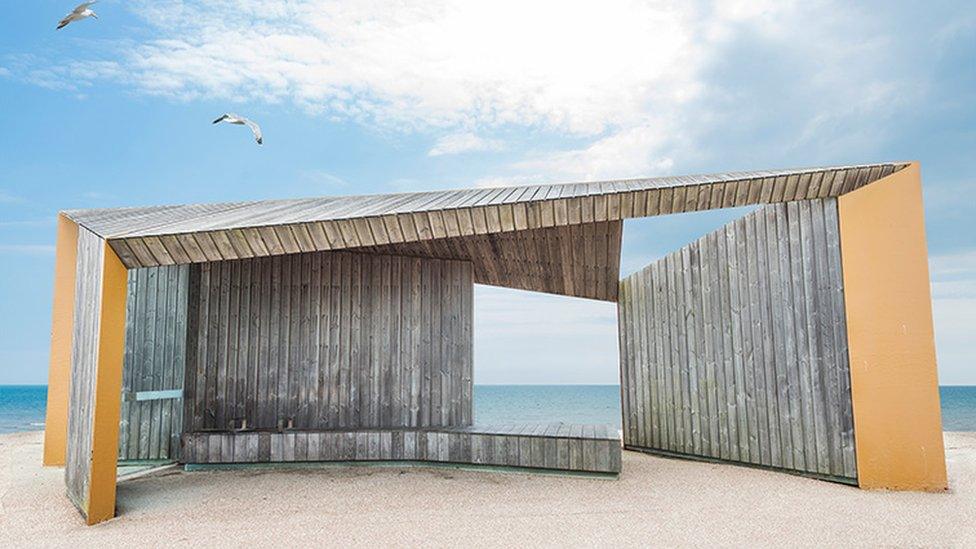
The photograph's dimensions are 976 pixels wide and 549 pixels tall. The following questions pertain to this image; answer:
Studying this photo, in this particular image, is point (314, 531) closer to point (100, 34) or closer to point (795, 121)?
point (795, 121)

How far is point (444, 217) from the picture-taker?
17.0 feet

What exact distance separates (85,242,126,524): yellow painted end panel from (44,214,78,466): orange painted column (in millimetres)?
3386

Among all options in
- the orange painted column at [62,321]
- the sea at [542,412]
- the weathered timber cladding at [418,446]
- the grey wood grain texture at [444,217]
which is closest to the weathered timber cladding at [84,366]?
the grey wood grain texture at [444,217]

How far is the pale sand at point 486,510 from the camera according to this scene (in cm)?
431

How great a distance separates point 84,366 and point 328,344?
2.58m

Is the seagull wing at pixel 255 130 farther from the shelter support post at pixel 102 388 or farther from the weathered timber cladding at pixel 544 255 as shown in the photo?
the shelter support post at pixel 102 388

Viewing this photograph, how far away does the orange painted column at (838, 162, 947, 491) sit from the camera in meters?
5.55

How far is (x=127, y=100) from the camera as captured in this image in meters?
26.7

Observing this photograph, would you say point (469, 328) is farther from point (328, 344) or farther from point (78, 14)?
point (78, 14)

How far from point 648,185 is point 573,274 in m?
2.83

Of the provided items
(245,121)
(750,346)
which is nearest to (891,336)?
(750,346)

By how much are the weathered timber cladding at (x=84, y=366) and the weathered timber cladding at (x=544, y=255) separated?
2733 mm

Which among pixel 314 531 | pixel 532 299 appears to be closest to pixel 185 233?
pixel 314 531

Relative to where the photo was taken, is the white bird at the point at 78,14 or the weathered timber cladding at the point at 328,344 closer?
the white bird at the point at 78,14
